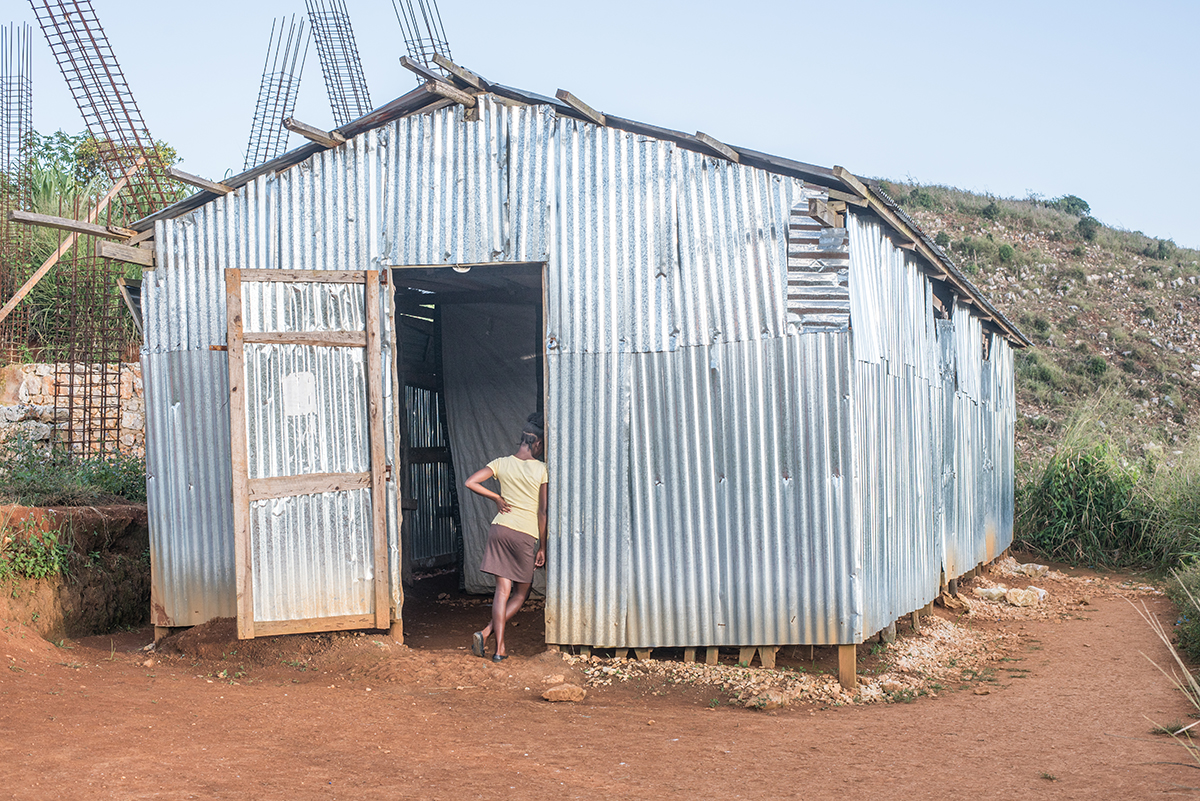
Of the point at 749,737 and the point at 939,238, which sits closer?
the point at 749,737

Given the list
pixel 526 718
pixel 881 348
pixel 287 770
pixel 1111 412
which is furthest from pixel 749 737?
pixel 1111 412

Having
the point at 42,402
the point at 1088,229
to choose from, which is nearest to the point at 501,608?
the point at 42,402

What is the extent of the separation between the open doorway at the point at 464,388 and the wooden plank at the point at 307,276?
2.61m

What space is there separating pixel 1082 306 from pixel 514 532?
112 ft

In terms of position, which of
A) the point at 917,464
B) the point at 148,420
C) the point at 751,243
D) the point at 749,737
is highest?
the point at 751,243

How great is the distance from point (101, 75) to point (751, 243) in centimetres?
1156

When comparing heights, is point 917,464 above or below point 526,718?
above

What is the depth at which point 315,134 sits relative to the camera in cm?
758

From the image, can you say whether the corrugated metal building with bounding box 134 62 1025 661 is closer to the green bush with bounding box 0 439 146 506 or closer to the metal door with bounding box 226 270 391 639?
the metal door with bounding box 226 270 391 639

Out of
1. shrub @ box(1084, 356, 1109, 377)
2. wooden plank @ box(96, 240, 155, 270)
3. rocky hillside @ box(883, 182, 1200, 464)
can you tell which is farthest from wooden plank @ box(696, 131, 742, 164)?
shrub @ box(1084, 356, 1109, 377)

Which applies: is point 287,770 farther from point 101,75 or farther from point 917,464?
point 101,75

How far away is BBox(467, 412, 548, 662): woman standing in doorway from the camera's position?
293 inches

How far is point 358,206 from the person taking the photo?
7750mm

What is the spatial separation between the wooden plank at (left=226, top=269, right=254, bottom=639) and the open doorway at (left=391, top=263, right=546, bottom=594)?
10.2 feet
